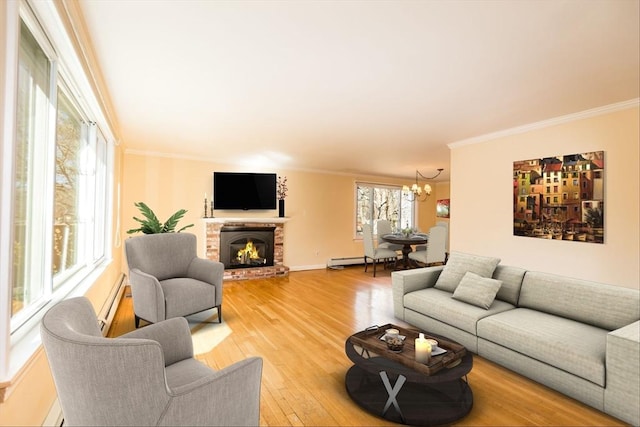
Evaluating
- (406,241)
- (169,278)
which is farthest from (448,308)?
(406,241)

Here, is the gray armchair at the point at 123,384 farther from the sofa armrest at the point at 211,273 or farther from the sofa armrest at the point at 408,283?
the sofa armrest at the point at 408,283

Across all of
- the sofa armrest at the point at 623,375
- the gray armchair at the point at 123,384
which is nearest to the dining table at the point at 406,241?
the sofa armrest at the point at 623,375

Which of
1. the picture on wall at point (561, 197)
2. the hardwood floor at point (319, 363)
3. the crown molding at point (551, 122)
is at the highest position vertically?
the crown molding at point (551, 122)

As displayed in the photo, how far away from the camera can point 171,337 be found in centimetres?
177

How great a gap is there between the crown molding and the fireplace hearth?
386cm

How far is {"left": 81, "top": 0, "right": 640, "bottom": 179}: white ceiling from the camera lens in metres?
1.77

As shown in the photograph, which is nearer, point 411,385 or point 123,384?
point 123,384

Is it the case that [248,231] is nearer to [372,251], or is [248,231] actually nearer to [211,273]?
[372,251]

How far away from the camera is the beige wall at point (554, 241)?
3143 mm

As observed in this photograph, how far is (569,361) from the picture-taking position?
2.13m

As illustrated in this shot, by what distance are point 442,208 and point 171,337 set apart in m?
8.77

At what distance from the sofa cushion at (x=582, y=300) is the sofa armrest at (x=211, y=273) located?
9.99ft

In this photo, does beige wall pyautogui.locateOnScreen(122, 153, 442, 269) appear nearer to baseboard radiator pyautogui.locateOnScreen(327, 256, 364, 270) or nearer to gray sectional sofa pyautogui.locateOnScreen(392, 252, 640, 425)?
baseboard radiator pyautogui.locateOnScreen(327, 256, 364, 270)

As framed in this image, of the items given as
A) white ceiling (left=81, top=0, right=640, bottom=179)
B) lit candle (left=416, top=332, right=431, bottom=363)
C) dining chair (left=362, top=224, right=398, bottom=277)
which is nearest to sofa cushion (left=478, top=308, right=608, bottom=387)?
lit candle (left=416, top=332, right=431, bottom=363)
